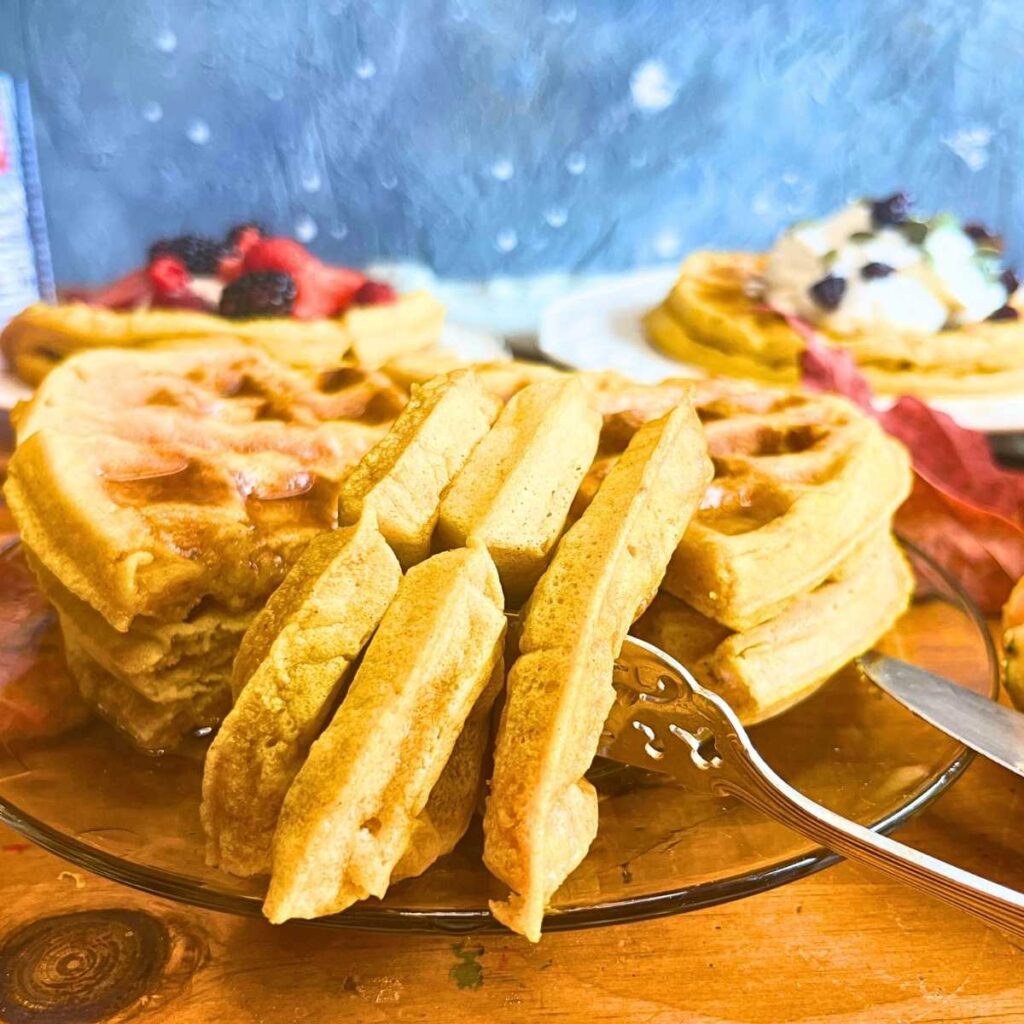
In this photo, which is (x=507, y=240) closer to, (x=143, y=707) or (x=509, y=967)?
(x=143, y=707)

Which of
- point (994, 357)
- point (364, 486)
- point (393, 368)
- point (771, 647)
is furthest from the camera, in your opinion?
point (994, 357)

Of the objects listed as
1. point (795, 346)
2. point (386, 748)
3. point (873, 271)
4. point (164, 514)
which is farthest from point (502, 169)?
point (386, 748)

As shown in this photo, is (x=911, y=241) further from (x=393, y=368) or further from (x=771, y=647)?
(x=771, y=647)

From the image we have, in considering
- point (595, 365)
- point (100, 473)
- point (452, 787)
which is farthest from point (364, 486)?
point (595, 365)

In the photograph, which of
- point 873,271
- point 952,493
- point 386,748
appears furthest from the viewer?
point 873,271

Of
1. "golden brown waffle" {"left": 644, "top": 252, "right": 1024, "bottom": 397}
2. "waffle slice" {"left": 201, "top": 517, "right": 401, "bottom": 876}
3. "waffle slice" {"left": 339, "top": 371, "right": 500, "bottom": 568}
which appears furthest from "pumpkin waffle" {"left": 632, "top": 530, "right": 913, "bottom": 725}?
"golden brown waffle" {"left": 644, "top": 252, "right": 1024, "bottom": 397}

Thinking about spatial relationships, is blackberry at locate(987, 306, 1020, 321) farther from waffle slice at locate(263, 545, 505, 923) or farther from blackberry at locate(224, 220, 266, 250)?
waffle slice at locate(263, 545, 505, 923)

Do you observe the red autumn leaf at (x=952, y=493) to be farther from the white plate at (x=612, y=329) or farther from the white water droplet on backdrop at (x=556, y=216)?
the white water droplet on backdrop at (x=556, y=216)
